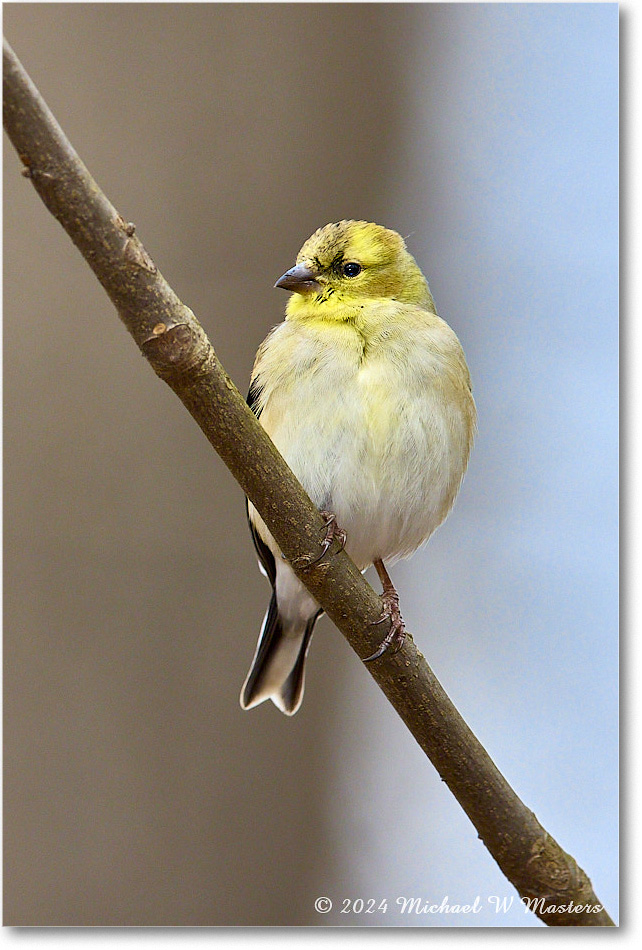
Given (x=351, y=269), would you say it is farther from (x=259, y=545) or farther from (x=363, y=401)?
(x=259, y=545)

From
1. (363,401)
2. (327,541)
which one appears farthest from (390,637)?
(363,401)

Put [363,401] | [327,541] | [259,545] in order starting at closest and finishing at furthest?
[327,541], [363,401], [259,545]

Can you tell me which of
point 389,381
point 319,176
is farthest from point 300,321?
point 319,176

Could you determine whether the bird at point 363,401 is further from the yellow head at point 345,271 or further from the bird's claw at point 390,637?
the bird's claw at point 390,637

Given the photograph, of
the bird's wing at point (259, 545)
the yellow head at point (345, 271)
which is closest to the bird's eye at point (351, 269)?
the yellow head at point (345, 271)

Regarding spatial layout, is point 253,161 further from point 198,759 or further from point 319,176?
point 198,759

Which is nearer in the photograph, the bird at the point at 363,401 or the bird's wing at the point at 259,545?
the bird at the point at 363,401

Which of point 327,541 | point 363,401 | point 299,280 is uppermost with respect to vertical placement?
point 299,280
